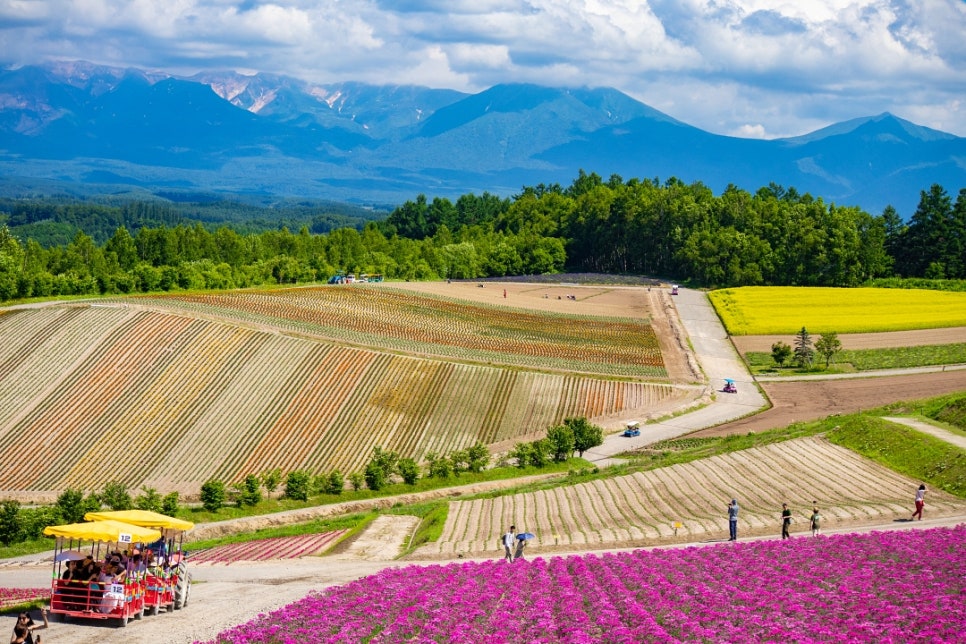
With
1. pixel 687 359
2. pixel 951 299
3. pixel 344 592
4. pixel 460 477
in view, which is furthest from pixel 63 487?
pixel 951 299

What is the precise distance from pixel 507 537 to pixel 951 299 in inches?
4075

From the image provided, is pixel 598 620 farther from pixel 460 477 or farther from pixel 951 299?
pixel 951 299

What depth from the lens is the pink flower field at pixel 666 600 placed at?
2581 cm

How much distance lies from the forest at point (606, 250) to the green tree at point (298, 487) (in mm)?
69661

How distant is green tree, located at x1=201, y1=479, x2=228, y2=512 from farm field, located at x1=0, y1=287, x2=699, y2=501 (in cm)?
447

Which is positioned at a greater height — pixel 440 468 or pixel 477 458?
pixel 477 458

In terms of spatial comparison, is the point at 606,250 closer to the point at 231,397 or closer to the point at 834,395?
the point at 834,395

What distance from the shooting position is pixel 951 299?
126 meters

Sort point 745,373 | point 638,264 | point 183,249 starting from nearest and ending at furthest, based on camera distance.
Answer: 1. point 745,373
2. point 183,249
3. point 638,264

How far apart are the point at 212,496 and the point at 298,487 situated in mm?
4301

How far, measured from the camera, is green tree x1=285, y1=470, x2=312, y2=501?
184ft

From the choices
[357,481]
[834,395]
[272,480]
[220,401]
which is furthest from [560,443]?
[834,395]

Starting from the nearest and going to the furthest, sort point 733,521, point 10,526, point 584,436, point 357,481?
point 733,521 < point 10,526 < point 357,481 < point 584,436

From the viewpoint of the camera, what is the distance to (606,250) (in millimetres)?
191000
